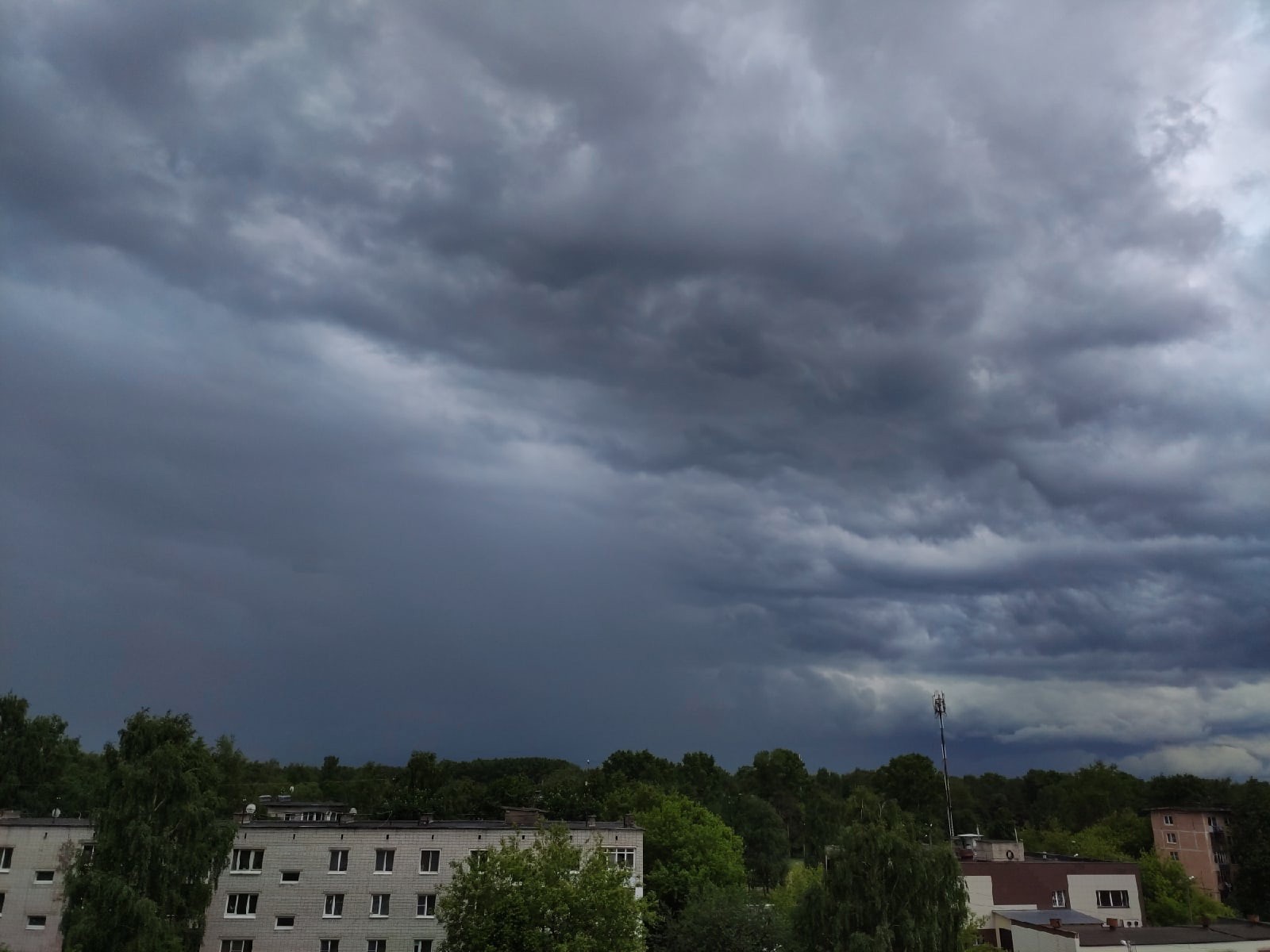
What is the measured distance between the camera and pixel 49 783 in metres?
124

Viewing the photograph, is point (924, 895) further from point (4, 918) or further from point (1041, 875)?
point (4, 918)

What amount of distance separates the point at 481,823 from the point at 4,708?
91.6m

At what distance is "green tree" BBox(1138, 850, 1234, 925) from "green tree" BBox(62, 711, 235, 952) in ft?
314

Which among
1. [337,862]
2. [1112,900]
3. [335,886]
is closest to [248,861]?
[337,862]

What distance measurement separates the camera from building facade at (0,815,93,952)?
6575 centimetres

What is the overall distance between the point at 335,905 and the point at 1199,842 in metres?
126

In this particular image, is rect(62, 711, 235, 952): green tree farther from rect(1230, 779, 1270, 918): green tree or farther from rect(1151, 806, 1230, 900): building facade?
rect(1151, 806, 1230, 900): building facade

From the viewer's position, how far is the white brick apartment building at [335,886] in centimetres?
6706

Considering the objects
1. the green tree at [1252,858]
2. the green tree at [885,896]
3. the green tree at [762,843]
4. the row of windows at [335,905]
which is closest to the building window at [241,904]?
the row of windows at [335,905]

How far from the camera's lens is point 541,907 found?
49.9 meters

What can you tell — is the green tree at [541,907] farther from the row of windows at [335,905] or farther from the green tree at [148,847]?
the row of windows at [335,905]

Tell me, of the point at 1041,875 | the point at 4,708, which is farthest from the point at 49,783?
the point at 1041,875

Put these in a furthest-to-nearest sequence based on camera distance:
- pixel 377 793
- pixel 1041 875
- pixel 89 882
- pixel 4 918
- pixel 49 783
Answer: pixel 377 793 → pixel 49 783 → pixel 1041 875 → pixel 4 918 → pixel 89 882

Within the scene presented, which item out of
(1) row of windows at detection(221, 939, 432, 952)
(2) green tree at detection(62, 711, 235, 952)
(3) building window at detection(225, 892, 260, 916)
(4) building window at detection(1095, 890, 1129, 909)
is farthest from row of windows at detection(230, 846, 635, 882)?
(4) building window at detection(1095, 890, 1129, 909)
